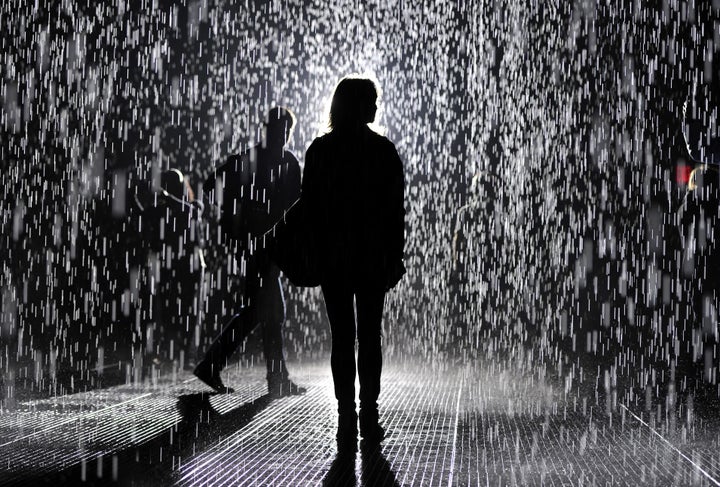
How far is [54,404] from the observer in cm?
470

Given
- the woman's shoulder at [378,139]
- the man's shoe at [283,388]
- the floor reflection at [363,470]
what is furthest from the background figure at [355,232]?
the man's shoe at [283,388]

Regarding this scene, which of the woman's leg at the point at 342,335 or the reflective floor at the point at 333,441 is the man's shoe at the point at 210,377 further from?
the woman's leg at the point at 342,335

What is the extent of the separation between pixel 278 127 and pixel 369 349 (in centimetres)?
212

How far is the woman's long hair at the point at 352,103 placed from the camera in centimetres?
397

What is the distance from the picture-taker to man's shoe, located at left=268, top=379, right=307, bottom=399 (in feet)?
17.0

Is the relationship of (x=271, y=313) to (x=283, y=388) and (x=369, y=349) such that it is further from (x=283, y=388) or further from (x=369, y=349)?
(x=369, y=349)

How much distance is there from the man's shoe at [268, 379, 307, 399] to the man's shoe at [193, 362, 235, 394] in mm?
251

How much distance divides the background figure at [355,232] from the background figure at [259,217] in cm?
158

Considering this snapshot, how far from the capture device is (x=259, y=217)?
18.3 ft

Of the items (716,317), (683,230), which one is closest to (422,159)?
(683,230)

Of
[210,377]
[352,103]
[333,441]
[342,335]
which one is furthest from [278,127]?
[333,441]

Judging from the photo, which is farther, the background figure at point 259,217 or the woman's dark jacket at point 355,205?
the background figure at point 259,217

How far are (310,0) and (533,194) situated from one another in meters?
4.39

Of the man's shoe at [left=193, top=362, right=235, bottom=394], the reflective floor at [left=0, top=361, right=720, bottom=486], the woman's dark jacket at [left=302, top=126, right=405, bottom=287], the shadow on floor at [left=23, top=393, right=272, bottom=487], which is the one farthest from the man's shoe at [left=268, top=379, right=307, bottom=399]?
the woman's dark jacket at [left=302, top=126, right=405, bottom=287]
